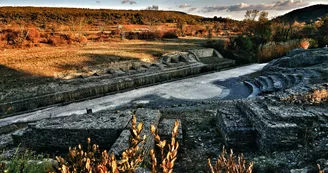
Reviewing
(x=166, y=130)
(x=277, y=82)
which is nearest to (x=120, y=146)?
(x=166, y=130)

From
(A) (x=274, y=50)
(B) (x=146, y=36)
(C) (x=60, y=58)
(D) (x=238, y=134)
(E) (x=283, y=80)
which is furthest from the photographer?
(B) (x=146, y=36)

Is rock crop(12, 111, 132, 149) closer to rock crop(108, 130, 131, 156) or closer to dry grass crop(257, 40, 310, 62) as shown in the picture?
rock crop(108, 130, 131, 156)

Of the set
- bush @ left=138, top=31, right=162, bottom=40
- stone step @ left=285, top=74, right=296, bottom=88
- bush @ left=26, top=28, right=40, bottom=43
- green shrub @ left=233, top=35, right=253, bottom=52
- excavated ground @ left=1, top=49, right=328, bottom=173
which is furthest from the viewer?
bush @ left=138, top=31, right=162, bottom=40

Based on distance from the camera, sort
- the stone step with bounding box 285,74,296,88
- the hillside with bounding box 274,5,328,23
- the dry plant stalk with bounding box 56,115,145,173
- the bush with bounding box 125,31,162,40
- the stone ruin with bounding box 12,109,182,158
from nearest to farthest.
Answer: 1. the dry plant stalk with bounding box 56,115,145,173
2. the stone ruin with bounding box 12,109,182,158
3. the stone step with bounding box 285,74,296,88
4. the bush with bounding box 125,31,162,40
5. the hillside with bounding box 274,5,328,23

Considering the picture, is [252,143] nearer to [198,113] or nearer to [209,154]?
[209,154]

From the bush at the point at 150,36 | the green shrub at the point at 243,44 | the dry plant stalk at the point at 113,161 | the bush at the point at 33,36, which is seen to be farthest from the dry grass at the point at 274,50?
the dry plant stalk at the point at 113,161

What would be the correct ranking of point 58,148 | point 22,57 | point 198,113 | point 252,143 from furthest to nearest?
1. point 22,57
2. point 198,113
3. point 58,148
4. point 252,143

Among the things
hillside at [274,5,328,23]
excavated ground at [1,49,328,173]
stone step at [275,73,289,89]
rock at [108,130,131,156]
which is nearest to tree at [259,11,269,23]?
stone step at [275,73,289,89]

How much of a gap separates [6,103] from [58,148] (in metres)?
5.47

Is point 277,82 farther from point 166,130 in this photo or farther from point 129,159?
point 129,159

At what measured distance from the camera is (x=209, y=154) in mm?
5934

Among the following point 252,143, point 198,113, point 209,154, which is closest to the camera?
point 209,154

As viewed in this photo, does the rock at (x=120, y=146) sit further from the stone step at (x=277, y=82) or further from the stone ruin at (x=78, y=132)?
the stone step at (x=277, y=82)

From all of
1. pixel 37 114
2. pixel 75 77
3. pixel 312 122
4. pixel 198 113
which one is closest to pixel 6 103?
pixel 37 114
